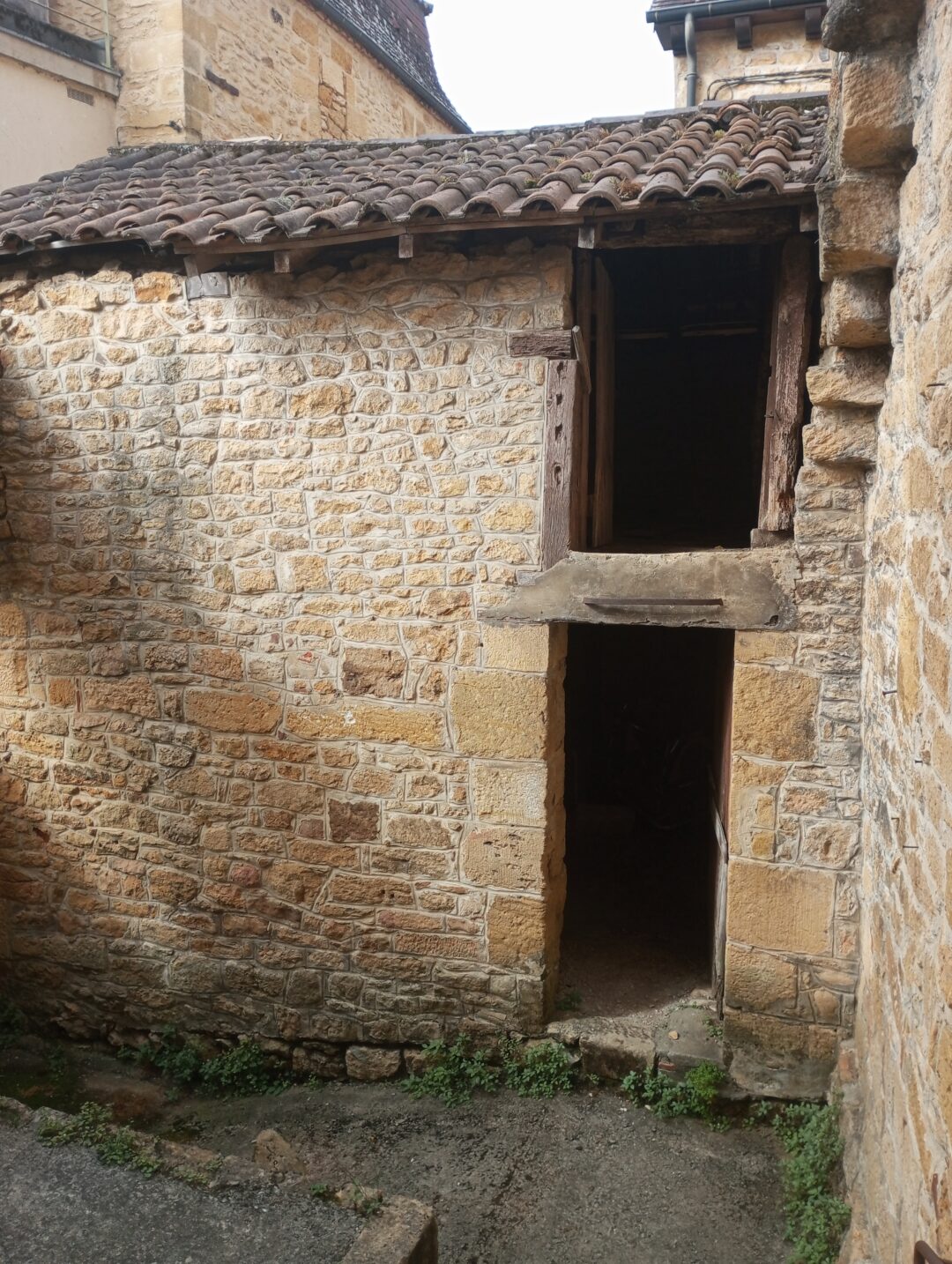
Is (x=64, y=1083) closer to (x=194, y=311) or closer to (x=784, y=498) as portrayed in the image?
(x=194, y=311)

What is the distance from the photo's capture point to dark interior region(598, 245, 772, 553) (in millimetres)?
7141

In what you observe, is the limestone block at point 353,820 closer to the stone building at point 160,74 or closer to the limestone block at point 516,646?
the limestone block at point 516,646

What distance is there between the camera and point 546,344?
4637mm

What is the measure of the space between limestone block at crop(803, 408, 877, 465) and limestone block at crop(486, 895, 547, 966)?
108 inches

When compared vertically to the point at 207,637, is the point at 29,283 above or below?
above

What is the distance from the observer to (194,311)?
202 inches

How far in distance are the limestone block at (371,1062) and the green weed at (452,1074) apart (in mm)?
131

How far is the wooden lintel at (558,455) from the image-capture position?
4.65 metres

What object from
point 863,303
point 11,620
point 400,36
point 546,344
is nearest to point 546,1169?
point 546,344

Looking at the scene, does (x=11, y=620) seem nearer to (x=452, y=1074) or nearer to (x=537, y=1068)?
(x=452, y=1074)

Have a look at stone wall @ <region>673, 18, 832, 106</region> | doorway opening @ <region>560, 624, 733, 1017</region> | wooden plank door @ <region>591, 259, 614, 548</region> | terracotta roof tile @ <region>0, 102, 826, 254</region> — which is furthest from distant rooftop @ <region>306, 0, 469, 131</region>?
doorway opening @ <region>560, 624, 733, 1017</region>

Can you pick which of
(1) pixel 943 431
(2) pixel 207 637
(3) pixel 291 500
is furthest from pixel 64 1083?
(1) pixel 943 431

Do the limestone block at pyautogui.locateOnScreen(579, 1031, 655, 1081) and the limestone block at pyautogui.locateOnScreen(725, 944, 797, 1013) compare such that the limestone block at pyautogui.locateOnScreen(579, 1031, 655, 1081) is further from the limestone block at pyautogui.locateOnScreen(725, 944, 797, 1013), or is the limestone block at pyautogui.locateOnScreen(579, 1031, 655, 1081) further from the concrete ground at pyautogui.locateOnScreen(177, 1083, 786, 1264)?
the limestone block at pyautogui.locateOnScreen(725, 944, 797, 1013)

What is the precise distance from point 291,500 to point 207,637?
979 millimetres
